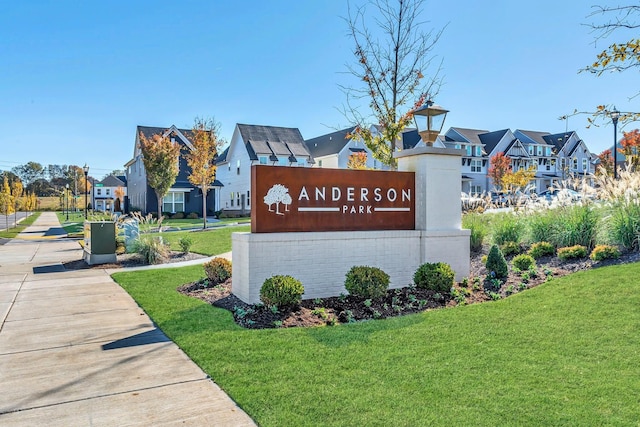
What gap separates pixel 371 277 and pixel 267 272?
1.72 metres

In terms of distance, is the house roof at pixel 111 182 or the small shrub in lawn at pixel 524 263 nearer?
the small shrub in lawn at pixel 524 263

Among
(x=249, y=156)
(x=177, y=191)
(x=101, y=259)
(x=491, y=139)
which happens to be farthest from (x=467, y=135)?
(x=101, y=259)

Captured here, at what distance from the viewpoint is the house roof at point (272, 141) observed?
42.0m

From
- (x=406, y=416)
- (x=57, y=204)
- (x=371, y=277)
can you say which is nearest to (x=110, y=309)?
(x=371, y=277)

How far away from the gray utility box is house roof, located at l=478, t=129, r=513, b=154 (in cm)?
4889

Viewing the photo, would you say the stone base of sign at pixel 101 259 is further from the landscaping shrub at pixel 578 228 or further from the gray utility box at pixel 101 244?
the landscaping shrub at pixel 578 228

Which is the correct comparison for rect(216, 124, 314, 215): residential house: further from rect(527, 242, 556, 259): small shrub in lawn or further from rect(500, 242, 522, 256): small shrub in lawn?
rect(527, 242, 556, 259): small shrub in lawn

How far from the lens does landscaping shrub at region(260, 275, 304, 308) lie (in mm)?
6793

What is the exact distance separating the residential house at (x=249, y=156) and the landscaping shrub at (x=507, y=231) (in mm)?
29715

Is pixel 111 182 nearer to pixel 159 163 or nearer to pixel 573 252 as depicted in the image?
pixel 159 163

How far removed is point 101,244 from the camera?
1312 centimetres

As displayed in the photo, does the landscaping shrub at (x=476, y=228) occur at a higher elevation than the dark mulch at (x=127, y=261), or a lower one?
higher

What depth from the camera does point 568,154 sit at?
56.8 metres

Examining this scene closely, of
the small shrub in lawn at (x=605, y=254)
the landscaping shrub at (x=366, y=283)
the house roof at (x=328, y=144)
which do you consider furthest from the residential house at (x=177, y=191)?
the small shrub in lawn at (x=605, y=254)
